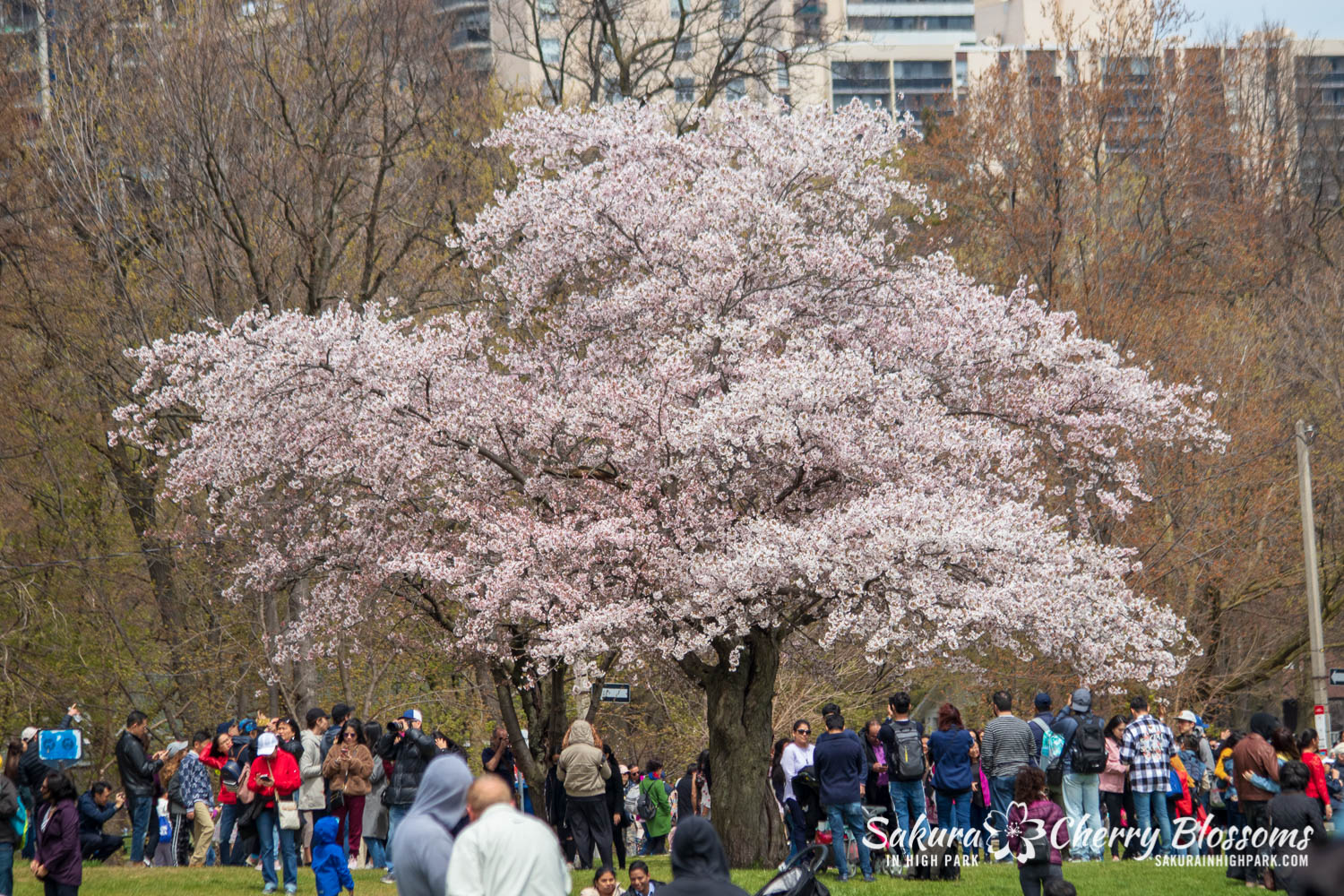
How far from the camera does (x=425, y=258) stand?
92.7ft

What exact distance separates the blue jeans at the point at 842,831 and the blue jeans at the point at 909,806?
40 cm

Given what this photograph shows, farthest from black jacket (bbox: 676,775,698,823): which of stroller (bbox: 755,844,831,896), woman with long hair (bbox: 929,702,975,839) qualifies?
stroller (bbox: 755,844,831,896)

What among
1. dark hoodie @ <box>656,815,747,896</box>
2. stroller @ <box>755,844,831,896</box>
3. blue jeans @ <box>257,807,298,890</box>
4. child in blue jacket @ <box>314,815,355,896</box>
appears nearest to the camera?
dark hoodie @ <box>656,815,747,896</box>

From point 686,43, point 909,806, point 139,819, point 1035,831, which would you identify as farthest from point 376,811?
point 686,43

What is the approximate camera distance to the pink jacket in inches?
580

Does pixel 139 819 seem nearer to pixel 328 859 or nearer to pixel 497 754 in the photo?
Result: pixel 497 754

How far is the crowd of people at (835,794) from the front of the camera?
10.8 metres

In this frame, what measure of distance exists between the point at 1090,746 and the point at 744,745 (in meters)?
4.15

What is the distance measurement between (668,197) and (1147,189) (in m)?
19.0

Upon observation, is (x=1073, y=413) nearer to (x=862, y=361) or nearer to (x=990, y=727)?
(x=862, y=361)

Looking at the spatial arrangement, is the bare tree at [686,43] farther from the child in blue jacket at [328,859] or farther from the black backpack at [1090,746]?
the child in blue jacket at [328,859]

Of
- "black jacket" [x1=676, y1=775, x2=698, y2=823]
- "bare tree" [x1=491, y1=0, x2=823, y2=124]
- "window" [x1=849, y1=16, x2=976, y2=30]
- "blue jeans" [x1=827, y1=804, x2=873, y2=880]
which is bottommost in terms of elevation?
"black jacket" [x1=676, y1=775, x2=698, y2=823]

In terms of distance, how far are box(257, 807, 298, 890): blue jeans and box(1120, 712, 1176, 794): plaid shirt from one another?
7.83m

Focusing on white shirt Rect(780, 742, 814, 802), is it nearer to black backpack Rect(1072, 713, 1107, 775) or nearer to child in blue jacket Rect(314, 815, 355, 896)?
black backpack Rect(1072, 713, 1107, 775)
